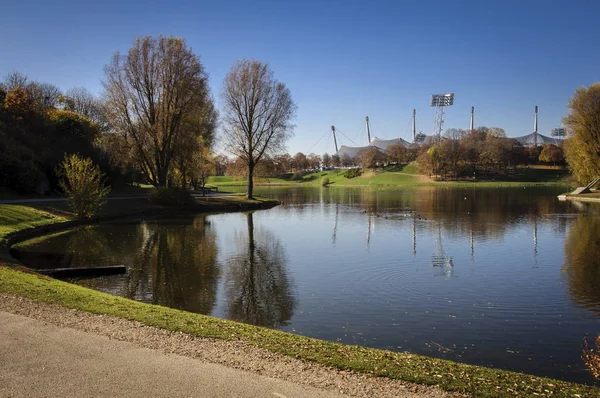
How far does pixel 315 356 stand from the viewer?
25.1 ft

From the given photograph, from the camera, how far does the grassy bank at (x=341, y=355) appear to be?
654 centimetres

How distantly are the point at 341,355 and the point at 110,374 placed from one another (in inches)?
148

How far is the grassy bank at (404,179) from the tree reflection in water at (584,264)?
3041 inches

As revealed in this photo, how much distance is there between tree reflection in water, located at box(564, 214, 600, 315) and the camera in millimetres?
13625

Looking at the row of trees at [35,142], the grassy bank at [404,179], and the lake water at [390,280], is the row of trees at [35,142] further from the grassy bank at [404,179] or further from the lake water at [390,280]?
the grassy bank at [404,179]

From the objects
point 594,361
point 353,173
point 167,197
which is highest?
point 353,173

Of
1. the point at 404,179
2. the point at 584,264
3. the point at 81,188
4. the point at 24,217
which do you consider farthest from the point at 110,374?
the point at 404,179

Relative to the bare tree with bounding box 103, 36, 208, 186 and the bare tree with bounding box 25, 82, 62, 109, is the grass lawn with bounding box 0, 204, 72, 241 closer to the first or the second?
the bare tree with bounding box 103, 36, 208, 186

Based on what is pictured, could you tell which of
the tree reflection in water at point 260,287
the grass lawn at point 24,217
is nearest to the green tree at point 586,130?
the tree reflection in water at point 260,287

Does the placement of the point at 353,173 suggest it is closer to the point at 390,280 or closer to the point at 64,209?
the point at 64,209

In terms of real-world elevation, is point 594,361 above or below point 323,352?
below

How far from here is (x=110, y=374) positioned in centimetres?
674

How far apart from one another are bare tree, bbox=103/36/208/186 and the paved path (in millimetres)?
38825

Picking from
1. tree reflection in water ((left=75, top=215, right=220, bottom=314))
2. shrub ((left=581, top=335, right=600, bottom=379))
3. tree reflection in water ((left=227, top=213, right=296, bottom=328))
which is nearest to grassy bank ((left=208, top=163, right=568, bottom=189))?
tree reflection in water ((left=75, top=215, right=220, bottom=314))
